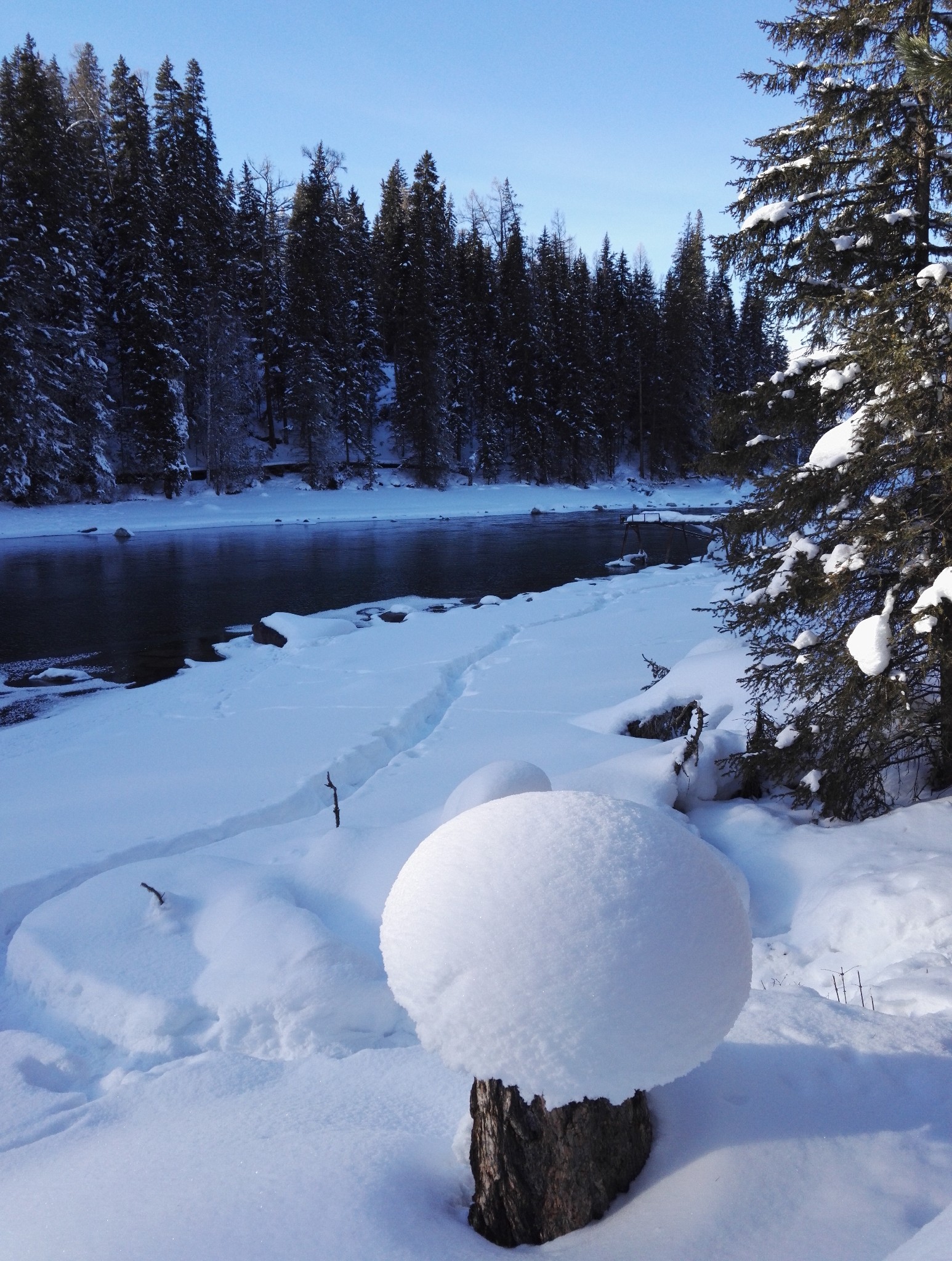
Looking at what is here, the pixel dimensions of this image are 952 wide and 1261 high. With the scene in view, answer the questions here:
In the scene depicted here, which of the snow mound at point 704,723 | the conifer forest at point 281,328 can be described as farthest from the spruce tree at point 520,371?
the snow mound at point 704,723

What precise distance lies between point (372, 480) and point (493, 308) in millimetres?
16637

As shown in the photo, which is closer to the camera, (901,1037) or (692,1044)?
(692,1044)

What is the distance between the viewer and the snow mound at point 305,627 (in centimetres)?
1380

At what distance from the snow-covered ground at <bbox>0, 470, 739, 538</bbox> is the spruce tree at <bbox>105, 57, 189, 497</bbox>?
238 cm

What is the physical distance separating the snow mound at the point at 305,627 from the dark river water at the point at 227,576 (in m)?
1.29

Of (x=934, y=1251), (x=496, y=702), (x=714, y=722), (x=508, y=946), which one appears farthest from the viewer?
(x=496, y=702)

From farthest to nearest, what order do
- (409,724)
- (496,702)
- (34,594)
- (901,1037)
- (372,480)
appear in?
(372,480)
(34,594)
(496,702)
(409,724)
(901,1037)

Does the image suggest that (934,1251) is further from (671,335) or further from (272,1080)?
(671,335)

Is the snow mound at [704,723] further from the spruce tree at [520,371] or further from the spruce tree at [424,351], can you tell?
the spruce tree at [520,371]

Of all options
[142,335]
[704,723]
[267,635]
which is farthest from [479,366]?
[704,723]

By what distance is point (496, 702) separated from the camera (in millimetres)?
9812

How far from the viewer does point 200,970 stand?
425cm

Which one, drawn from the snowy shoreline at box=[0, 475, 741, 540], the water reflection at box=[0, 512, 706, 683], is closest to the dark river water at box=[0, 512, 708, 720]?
the water reflection at box=[0, 512, 706, 683]

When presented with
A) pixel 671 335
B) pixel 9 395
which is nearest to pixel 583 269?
pixel 671 335
